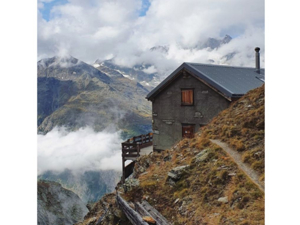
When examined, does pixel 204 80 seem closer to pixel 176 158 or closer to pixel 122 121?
pixel 176 158

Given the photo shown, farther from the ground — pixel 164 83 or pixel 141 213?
pixel 164 83

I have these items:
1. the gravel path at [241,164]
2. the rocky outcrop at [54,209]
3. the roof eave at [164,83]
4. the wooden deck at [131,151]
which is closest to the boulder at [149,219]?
the gravel path at [241,164]

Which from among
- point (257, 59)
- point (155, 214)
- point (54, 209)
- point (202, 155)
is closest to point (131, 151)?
point (54, 209)

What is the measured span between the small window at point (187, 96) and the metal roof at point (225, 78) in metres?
0.67

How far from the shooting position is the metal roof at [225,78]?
364 inches

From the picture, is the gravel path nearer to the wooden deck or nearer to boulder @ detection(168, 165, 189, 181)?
boulder @ detection(168, 165, 189, 181)

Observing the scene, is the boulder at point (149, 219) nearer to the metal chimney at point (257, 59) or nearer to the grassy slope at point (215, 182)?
the grassy slope at point (215, 182)

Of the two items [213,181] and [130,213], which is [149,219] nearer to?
[130,213]

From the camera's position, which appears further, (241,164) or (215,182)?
(241,164)

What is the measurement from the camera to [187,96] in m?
10.5

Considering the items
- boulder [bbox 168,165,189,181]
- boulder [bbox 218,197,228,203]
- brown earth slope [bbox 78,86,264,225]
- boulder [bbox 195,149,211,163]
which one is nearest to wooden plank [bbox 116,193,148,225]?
brown earth slope [bbox 78,86,264,225]

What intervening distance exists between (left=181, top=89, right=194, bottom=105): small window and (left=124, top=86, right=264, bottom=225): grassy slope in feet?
9.29

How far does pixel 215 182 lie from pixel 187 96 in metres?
5.85

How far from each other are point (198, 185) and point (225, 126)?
94.0 inches
